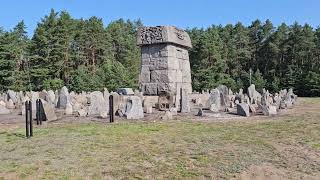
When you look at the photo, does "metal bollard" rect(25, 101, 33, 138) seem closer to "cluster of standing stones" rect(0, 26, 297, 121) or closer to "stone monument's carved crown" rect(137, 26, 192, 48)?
"cluster of standing stones" rect(0, 26, 297, 121)

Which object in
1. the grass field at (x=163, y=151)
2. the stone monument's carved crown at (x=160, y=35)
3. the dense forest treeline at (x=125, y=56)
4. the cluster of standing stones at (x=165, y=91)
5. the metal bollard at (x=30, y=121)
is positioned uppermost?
the dense forest treeline at (x=125, y=56)

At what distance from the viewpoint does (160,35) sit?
1487cm

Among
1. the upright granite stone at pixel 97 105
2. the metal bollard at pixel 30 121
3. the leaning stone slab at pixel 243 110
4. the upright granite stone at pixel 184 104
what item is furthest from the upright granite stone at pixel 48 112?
the leaning stone slab at pixel 243 110

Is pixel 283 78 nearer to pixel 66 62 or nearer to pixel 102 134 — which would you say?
pixel 66 62

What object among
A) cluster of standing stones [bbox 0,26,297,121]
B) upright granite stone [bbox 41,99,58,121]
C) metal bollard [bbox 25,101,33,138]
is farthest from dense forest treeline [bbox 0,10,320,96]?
metal bollard [bbox 25,101,33,138]

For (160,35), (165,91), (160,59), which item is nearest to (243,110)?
(165,91)

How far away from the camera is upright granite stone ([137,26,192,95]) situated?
1480 cm

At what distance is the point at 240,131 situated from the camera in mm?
8398

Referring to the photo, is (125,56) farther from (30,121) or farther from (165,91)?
(30,121)

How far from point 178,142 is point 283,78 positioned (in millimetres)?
45801

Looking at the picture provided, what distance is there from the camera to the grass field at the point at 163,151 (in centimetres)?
593

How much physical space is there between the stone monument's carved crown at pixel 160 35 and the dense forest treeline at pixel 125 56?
21313 millimetres

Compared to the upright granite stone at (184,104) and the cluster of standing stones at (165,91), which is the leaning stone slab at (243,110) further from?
the upright granite stone at (184,104)

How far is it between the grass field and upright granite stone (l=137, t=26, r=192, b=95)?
18.9 feet
